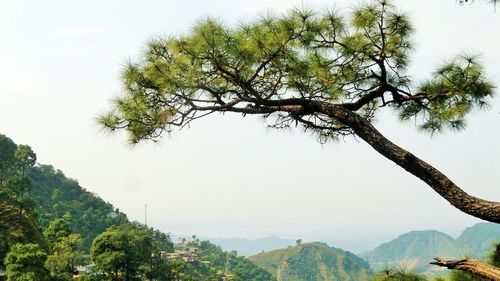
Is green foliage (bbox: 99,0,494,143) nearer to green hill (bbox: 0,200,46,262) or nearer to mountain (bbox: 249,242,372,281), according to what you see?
green hill (bbox: 0,200,46,262)

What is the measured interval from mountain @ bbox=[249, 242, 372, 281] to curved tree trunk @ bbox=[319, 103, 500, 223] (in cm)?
10600

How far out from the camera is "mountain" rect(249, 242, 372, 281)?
110m

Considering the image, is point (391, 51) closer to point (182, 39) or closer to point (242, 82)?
point (242, 82)

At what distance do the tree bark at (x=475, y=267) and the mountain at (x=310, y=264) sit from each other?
349 feet

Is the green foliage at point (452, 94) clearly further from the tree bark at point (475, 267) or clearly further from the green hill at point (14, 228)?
the green hill at point (14, 228)

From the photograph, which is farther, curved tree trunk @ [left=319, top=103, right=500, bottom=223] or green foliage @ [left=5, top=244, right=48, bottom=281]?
green foliage @ [left=5, top=244, right=48, bottom=281]

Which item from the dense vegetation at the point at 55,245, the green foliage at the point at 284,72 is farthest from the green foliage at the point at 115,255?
the green foliage at the point at 284,72

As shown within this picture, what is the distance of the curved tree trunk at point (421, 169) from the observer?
298cm

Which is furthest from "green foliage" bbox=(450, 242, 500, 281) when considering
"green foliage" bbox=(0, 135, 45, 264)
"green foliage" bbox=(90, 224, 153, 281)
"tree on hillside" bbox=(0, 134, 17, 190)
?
"tree on hillside" bbox=(0, 134, 17, 190)

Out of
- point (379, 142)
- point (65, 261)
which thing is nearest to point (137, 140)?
point (379, 142)

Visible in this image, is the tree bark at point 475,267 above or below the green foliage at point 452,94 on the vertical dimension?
below

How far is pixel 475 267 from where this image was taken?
2846 mm

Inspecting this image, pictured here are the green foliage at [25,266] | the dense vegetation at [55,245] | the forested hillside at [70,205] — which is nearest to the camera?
the green foliage at [25,266]

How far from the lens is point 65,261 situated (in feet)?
69.6
